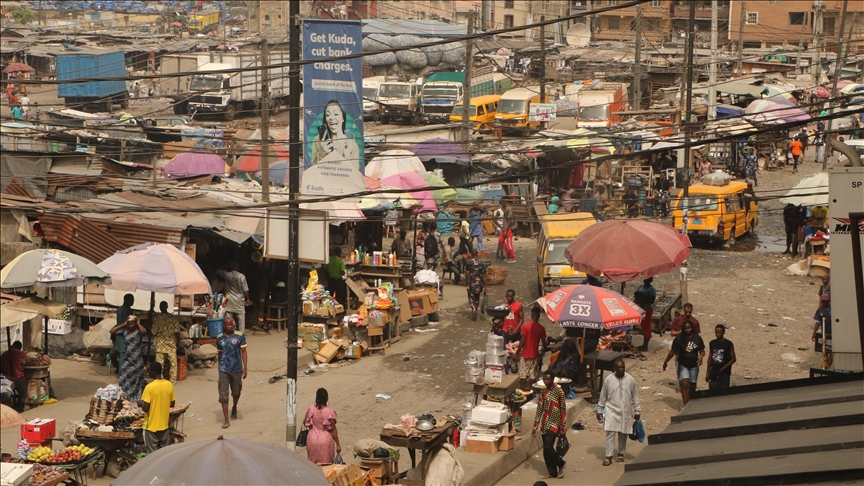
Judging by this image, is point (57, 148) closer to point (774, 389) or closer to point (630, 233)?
point (630, 233)

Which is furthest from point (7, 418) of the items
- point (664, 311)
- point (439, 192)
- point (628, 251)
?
point (439, 192)

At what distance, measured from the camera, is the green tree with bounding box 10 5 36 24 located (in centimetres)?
8756

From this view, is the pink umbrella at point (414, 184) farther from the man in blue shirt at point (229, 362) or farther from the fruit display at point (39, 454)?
the fruit display at point (39, 454)

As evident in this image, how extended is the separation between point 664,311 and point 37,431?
11.2 meters

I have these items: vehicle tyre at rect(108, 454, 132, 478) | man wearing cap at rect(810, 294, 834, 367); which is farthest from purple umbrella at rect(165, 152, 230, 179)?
man wearing cap at rect(810, 294, 834, 367)

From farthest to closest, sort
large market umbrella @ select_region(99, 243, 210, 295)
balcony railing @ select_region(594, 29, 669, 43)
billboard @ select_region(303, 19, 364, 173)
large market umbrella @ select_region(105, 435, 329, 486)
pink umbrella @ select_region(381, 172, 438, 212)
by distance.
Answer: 1. balcony railing @ select_region(594, 29, 669, 43)
2. pink umbrella @ select_region(381, 172, 438, 212)
3. large market umbrella @ select_region(99, 243, 210, 295)
4. billboard @ select_region(303, 19, 364, 173)
5. large market umbrella @ select_region(105, 435, 329, 486)

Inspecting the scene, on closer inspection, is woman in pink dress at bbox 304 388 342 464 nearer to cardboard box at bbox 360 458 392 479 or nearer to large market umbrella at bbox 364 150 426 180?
cardboard box at bbox 360 458 392 479

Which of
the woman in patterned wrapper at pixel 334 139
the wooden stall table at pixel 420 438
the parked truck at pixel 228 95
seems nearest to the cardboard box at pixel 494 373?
the wooden stall table at pixel 420 438

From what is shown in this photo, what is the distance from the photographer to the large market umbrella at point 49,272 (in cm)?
1479

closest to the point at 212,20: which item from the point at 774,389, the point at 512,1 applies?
the point at 512,1

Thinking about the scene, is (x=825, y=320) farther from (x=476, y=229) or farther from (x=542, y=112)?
(x=542, y=112)

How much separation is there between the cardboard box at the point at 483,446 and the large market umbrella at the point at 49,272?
20.2 feet

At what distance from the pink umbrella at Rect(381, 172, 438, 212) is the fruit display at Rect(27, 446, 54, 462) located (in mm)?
12422

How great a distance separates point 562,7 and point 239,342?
74360 mm
